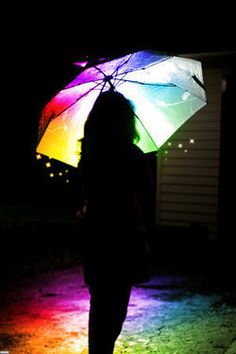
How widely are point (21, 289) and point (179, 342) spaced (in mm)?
3474

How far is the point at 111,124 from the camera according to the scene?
10.3ft

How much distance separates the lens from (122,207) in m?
3.05

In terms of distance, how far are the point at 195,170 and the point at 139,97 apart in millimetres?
5678

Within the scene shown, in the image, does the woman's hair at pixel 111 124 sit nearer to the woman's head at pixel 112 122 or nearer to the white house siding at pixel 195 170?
the woman's head at pixel 112 122

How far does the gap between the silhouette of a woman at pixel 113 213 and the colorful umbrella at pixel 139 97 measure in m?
1.02

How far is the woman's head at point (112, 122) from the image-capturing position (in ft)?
10.3

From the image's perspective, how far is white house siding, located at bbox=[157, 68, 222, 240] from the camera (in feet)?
31.3

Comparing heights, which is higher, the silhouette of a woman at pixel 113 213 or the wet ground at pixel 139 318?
the silhouette of a woman at pixel 113 213

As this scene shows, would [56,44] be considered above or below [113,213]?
above

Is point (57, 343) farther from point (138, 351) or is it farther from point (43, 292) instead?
point (43, 292)

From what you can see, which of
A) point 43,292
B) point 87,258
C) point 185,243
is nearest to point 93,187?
point 87,258

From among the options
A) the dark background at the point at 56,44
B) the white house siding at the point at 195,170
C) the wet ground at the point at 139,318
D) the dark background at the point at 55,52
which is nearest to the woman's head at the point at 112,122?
the wet ground at the point at 139,318

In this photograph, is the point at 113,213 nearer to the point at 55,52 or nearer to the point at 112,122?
the point at 112,122

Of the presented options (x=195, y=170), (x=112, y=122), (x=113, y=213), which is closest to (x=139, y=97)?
(x=112, y=122)
